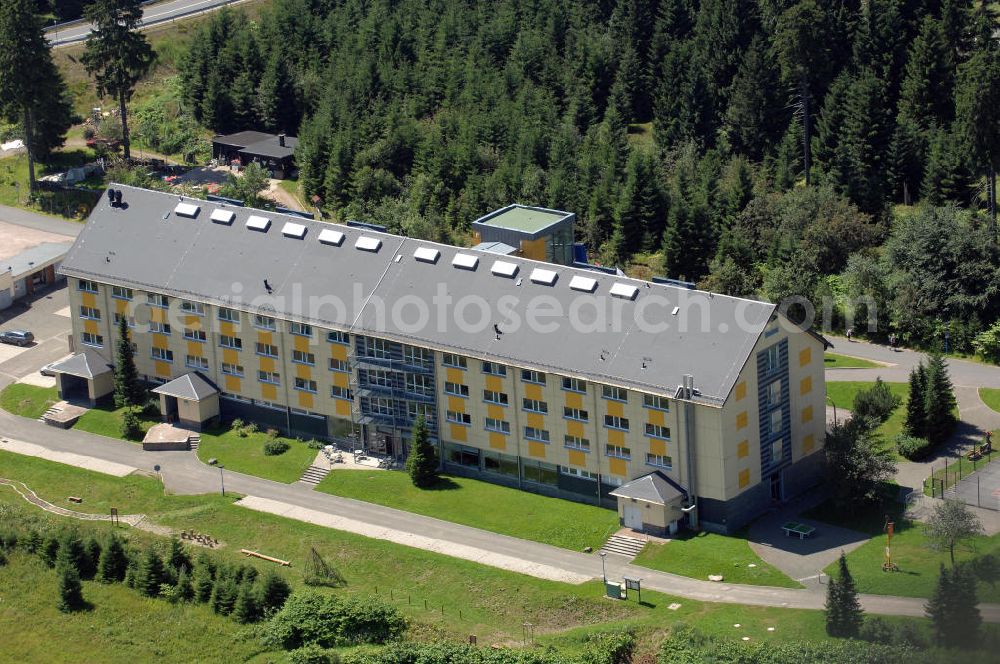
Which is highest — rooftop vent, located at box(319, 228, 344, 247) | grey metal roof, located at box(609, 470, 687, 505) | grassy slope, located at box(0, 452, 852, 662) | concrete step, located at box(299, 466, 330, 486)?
rooftop vent, located at box(319, 228, 344, 247)

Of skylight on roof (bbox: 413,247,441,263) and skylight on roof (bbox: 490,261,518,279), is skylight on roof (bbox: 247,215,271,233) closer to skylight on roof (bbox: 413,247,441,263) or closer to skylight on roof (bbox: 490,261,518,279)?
skylight on roof (bbox: 413,247,441,263)

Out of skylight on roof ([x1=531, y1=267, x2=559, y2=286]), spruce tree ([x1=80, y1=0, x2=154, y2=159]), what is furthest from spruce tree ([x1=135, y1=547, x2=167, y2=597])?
spruce tree ([x1=80, y1=0, x2=154, y2=159])

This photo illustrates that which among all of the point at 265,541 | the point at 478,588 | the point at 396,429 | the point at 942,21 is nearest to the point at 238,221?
the point at 396,429

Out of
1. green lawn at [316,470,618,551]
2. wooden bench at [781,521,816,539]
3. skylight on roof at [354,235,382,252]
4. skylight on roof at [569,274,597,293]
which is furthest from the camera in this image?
skylight on roof at [354,235,382,252]

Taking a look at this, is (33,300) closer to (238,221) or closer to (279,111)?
(238,221)

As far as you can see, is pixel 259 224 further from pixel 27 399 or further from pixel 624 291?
pixel 624 291

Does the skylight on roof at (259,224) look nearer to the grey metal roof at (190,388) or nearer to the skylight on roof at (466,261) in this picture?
the grey metal roof at (190,388)
